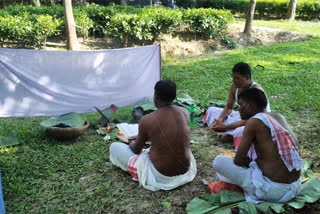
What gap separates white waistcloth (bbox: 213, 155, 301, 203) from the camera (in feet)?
9.00

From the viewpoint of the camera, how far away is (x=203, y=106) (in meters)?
5.76

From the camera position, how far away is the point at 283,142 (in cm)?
262

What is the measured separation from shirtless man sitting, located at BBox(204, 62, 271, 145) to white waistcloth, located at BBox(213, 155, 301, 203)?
41.1 inches

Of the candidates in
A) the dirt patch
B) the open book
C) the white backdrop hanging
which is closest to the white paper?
the open book

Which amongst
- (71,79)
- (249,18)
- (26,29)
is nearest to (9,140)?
(71,79)

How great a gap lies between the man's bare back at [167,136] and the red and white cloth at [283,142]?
0.74 metres

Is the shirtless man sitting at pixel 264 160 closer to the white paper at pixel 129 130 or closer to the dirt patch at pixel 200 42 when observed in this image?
the white paper at pixel 129 130

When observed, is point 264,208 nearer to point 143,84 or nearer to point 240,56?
point 143,84

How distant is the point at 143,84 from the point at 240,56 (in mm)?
4993

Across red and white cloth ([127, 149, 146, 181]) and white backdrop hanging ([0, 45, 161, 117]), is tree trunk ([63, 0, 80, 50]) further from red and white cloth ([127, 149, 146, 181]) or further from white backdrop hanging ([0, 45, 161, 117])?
red and white cloth ([127, 149, 146, 181])

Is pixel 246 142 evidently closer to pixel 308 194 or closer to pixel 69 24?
pixel 308 194

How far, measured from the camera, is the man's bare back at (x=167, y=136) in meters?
2.97

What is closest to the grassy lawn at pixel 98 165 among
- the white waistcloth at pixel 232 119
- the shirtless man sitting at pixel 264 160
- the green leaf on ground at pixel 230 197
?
the white waistcloth at pixel 232 119

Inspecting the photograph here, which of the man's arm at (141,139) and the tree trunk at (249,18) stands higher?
the tree trunk at (249,18)
